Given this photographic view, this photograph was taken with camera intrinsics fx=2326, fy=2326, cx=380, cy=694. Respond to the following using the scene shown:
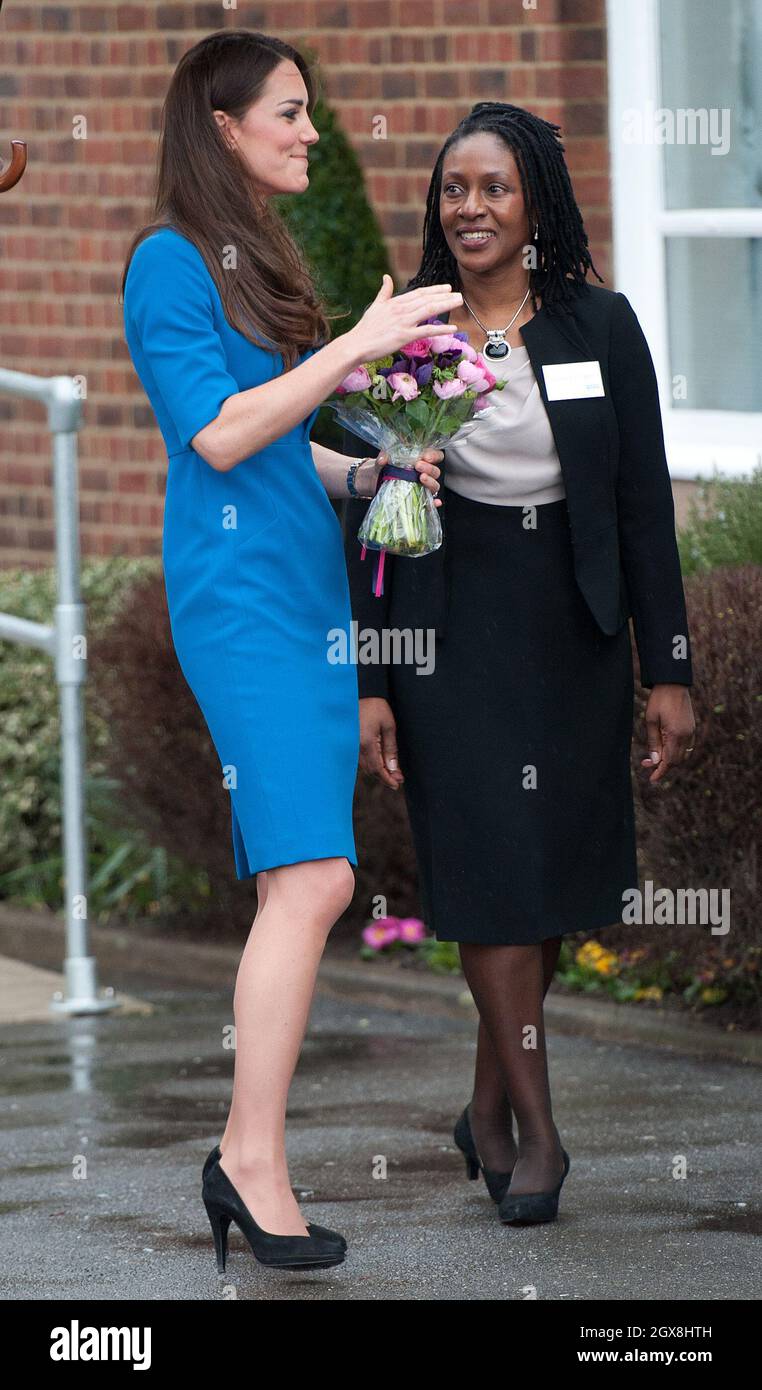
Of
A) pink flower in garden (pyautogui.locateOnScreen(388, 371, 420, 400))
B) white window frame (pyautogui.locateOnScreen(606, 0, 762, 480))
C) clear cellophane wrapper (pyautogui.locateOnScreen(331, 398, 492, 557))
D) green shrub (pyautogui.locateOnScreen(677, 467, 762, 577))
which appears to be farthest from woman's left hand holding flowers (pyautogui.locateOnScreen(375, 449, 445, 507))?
white window frame (pyautogui.locateOnScreen(606, 0, 762, 480))

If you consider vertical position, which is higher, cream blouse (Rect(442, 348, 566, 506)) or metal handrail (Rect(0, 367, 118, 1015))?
cream blouse (Rect(442, 348, 566, 506))

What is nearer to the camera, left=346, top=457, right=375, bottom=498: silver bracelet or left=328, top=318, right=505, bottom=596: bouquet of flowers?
left=328, top=318, right=505, bottom=596: bouquet of flowers

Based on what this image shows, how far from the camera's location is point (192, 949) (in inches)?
297

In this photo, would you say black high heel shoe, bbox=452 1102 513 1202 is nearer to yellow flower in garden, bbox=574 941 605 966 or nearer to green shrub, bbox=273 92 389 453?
yellow flower in garden, bbox=574 941 605 966

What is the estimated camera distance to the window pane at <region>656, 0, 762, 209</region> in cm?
760

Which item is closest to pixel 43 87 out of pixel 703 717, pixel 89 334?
pixel 89 334

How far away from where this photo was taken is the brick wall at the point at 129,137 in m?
7.80

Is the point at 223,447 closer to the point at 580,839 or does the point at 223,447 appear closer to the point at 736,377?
the point at 580,839

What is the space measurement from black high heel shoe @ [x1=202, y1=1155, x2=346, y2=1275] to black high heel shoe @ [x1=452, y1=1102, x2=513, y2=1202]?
0.53m

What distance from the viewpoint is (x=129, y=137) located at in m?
9.41

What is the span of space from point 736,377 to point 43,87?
Answer: 11.9 ft

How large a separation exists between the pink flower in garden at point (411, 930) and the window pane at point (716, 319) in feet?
6.53

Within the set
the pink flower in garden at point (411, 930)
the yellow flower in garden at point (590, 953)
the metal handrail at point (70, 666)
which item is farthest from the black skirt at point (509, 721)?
the pink flower in garden at point (411, 930)

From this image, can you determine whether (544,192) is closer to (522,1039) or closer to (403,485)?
(403,485)
